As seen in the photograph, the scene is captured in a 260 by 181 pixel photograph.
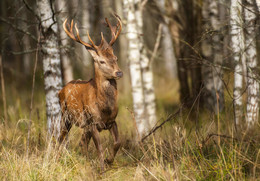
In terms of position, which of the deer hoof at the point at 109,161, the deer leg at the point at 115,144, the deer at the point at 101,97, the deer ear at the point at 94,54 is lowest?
the deer hoof at the point at 109,161

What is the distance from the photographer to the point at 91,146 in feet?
19.0

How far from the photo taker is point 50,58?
582cm

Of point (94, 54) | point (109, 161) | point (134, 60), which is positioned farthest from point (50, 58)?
point (134, 60)

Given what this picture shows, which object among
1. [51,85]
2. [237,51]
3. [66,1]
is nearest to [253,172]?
[237,51]

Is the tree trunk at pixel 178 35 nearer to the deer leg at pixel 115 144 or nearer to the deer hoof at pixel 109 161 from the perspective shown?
the deer leg at pixel 115 144

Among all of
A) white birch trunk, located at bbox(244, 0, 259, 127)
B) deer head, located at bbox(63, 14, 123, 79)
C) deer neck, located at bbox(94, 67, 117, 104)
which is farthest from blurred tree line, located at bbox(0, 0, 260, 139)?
deer neck, located at bbox(94, 67, 117, 104)

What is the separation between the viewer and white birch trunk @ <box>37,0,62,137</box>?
18.8 ft

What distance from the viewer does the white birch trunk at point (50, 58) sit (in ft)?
18.8

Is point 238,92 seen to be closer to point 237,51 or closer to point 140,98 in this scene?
point 237,51

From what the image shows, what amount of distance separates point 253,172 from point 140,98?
439 centimetres

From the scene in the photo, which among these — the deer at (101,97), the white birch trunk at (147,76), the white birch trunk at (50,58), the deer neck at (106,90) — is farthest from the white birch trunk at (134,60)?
the deer neck at (106,90)

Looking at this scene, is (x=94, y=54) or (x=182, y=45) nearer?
(x=94, y=54)

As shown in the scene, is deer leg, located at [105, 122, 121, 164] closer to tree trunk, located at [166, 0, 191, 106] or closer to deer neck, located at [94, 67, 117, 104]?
deer neck, located at [94, 67, 117, 104]

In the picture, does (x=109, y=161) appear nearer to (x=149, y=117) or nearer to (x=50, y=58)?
(x=50, y=58)
